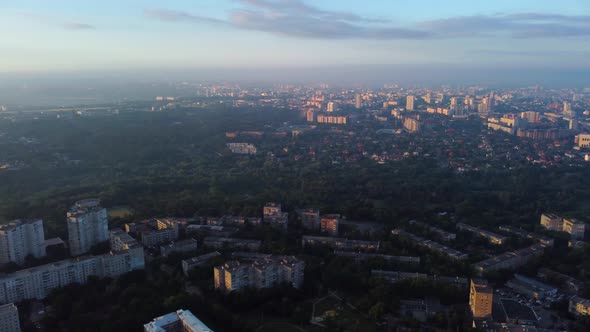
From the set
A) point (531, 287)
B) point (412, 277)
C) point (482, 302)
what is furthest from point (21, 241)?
point (531, 287)

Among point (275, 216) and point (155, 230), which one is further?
point (275, 216)

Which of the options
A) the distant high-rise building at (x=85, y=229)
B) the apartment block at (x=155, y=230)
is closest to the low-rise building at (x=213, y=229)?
the apartment block at (x=155, y=230)

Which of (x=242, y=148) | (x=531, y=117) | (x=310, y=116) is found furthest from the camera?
(x=310, y=116)

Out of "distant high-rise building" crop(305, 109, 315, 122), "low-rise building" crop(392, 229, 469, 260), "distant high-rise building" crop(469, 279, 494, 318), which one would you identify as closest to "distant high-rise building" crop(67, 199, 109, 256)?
"low-rise building" crop(392, 229, 469, 260)

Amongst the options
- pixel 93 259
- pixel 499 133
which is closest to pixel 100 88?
A: pixel 499 133

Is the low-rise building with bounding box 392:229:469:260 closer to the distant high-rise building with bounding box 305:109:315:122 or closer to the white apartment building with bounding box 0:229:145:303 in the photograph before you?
the white apartment building with bounding box 0:229:145:303

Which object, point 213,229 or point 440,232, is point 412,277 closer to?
point 440,232

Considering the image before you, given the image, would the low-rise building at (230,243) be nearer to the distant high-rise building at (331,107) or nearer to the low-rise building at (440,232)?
the low-rise building at (440,232)
